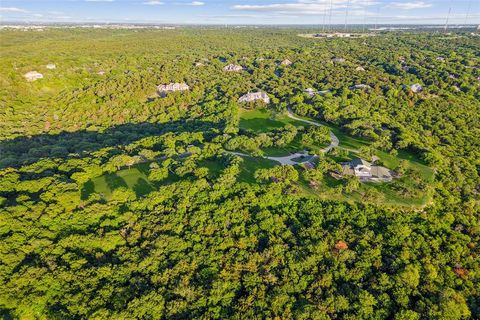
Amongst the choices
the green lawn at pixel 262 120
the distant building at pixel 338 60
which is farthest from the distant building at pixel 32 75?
the distant building at pixel 338 60

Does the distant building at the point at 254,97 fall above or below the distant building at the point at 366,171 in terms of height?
above

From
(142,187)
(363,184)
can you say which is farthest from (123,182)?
(363,184)

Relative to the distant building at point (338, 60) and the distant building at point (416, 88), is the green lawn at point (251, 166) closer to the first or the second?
the distant building at point (416, 88)

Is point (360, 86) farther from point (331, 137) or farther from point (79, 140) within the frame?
point (79, 140)

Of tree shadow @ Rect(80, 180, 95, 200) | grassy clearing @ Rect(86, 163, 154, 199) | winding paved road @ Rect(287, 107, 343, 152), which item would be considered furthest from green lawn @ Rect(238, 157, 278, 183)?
tree shadow @ Rect(80, 180, 95, 200)

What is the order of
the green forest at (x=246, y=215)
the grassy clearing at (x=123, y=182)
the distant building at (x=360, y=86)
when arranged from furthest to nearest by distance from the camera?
the distant building at (x=360, y=86), the grassy clearing at (x=123, y=182), the green forest at (x=246, y=215)

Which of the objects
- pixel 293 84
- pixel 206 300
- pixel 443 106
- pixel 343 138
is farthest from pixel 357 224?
pixel 293 84

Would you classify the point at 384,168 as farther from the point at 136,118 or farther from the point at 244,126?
the point at 136,118

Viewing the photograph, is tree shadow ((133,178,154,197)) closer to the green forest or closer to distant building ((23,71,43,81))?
the green forest
